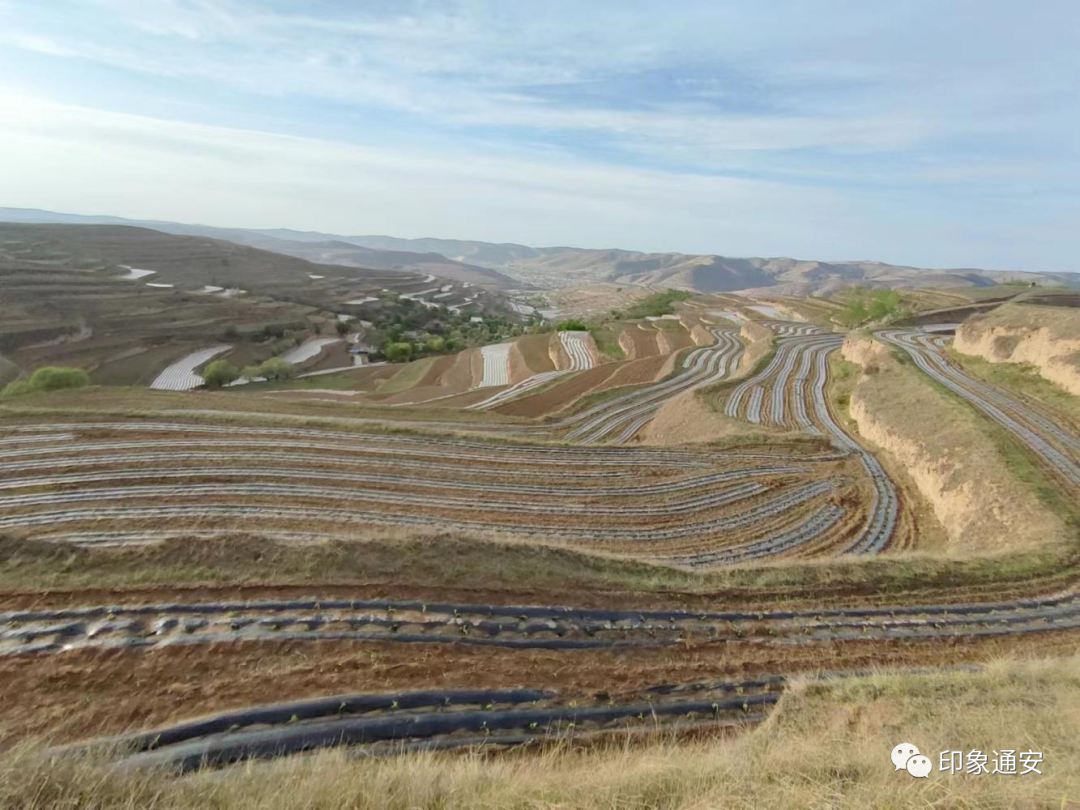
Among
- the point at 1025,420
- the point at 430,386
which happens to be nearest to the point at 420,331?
the point at 430,386

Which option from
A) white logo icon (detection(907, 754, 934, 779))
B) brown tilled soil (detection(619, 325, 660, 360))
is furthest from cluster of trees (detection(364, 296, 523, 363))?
white logo icon (detection(907, 754, 934, 779))

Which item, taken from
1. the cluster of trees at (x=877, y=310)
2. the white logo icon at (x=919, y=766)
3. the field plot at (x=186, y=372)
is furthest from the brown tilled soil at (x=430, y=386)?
the cluster of trees at (x=877, y=310)

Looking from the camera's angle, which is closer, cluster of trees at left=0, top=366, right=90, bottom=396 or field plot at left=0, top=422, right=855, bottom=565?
field plot at left=0, top=422, right=855, bottom=565

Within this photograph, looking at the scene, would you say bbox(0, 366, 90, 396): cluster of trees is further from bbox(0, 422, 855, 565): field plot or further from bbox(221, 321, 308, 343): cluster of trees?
bbox(221, 321, 308, 343): cluster of trees

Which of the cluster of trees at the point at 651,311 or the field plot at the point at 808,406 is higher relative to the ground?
the cluster of trees at the point at 651,311

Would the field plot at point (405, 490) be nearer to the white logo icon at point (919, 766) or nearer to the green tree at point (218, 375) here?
the white logo icon at point (919, 766)
